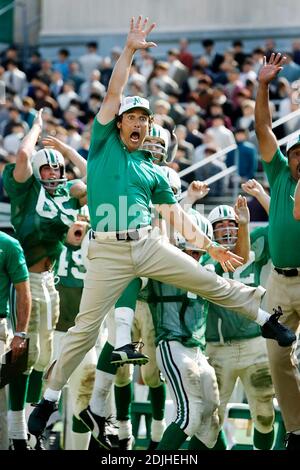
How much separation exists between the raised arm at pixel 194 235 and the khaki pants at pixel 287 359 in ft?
1.51

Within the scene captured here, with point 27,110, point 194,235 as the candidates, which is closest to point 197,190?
point 194,235

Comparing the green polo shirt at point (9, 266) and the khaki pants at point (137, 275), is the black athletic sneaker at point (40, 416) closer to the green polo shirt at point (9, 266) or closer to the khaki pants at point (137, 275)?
the khaki pants at point (137, 275)

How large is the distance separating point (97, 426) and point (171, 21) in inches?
505

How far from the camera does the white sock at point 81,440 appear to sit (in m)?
11.2

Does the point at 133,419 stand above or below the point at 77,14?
below

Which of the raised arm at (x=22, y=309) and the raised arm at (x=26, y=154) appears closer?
the raised arm at (x=22, y=309)

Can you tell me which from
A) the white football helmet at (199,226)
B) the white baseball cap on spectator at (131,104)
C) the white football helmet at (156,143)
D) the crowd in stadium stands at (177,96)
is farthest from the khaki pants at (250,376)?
the crowd in stadium stands at (177,96)

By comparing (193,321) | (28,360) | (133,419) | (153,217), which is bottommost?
(133,419)

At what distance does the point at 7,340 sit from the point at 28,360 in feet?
2.68

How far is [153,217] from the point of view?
10.3 m

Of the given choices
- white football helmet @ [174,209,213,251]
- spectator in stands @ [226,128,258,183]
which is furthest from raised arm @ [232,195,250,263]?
spectator in stands @ [226,128,258,183]
